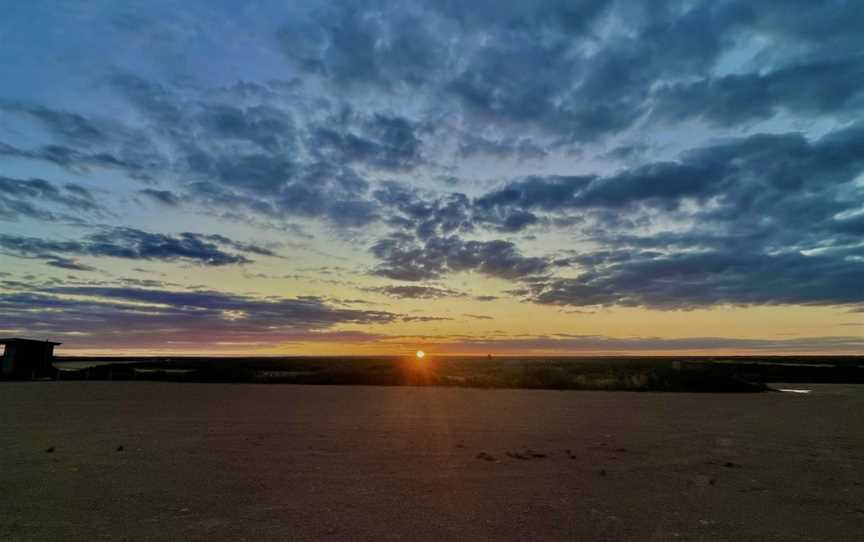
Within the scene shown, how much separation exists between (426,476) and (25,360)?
167 feet

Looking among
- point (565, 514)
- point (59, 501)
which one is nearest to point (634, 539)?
point (565, 514)

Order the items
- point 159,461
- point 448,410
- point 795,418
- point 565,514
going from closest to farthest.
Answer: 1. point 565,514
2. point 159,461
3. point 795,418
4. point 448,410

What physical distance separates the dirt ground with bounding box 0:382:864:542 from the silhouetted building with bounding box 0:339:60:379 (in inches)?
1214

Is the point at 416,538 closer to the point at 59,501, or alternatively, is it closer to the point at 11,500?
the point at 59,501

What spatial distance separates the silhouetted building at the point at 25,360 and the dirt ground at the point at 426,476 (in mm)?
30838

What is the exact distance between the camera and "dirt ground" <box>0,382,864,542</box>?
8.61 meters

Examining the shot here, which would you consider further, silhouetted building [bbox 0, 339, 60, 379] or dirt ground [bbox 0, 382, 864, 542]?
silhouetted building [bbox 0, 339, 60, 379]

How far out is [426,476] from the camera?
12055 millimetres

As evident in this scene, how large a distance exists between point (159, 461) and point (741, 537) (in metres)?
11.6

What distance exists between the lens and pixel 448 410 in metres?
25.3

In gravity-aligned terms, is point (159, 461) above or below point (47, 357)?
below

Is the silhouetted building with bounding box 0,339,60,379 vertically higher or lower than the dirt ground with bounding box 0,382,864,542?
higher

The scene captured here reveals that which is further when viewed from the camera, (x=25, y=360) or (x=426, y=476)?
(x=25, y=360)

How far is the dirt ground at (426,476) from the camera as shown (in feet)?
28.2
